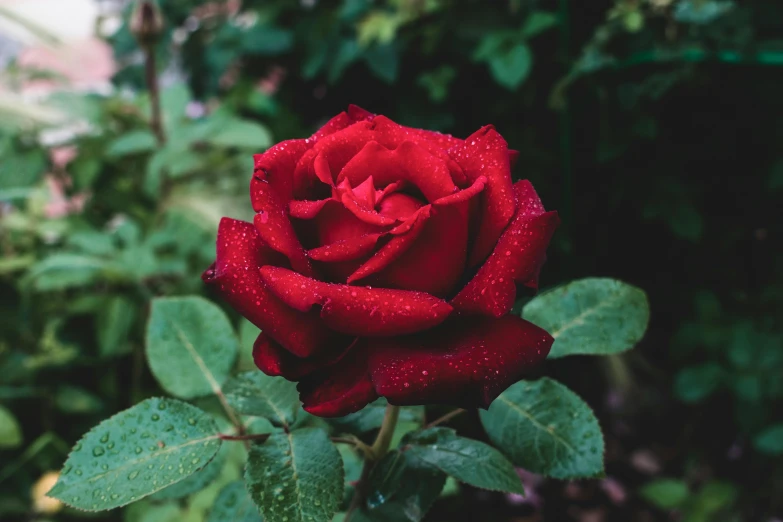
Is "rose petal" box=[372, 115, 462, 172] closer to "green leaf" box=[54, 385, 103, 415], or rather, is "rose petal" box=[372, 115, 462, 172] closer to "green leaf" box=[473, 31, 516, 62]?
"green leaf" box=[473, 31, 516, 62]

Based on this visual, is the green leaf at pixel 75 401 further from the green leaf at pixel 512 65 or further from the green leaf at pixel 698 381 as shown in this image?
the green leaf at pixel 698 381

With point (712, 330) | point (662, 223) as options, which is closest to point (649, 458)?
point (712, 330)

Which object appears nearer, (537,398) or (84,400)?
(537,398)

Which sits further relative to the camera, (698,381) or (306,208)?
(698,381)

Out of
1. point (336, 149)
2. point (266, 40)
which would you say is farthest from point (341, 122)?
point (266, 40)

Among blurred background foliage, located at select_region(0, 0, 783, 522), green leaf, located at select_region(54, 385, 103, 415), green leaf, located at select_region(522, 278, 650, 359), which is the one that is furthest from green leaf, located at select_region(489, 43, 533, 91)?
green leaf, located at select_region(54, 385, 103, 415)

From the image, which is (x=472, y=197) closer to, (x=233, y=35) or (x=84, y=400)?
(x=84, y=400)

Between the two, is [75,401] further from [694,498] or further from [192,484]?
[694,498]
